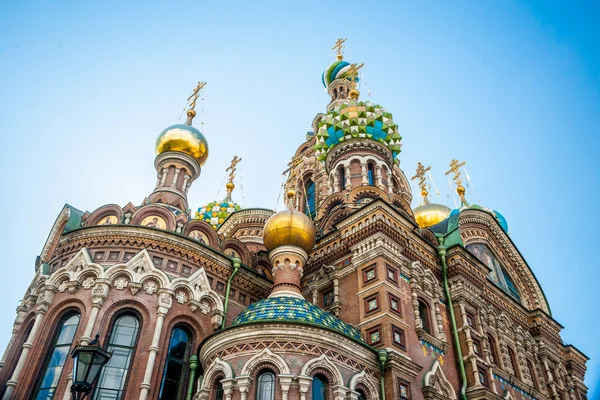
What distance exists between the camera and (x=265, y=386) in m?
8.18

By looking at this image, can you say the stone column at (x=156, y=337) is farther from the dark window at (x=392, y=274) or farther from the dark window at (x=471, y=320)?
the dark window at (x=471, y=320)

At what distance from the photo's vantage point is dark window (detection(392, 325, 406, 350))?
9508 mm

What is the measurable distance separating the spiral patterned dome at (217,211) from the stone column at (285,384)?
12699 mm

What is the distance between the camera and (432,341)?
1038cm

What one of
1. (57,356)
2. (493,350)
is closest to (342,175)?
(493,350)

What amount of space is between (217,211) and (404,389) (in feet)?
43.8

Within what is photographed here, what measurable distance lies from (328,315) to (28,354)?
5.17 metres

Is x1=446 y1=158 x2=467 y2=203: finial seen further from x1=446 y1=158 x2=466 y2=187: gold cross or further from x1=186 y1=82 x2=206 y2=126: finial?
x1=186 y1=82 x2=206 y2=126: finial

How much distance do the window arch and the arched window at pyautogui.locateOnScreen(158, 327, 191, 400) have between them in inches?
180

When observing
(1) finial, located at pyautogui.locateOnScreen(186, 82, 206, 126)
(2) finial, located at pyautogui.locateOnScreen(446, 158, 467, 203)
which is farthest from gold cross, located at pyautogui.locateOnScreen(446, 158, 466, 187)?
(1) finial, located at pyautogui.locateOnScreen(186, 82, 206, 126)

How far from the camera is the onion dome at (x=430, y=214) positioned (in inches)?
731

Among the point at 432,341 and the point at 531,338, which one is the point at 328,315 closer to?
the point at 432,341

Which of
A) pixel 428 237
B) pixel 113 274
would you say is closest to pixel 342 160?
pixel 428 237

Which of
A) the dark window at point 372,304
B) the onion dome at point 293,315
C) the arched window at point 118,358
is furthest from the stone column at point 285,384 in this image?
the arched window at point 118,358
